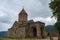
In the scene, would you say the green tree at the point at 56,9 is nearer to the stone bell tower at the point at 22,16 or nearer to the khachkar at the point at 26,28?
the khachkar at the point at 26,28

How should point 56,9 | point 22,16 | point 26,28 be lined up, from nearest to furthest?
point 56,9 < point 26,28 < point 22,16

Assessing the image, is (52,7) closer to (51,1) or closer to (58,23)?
(51,1)

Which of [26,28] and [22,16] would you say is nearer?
[26,28]

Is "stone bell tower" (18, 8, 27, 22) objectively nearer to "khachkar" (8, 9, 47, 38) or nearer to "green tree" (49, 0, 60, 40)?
"khachkar" (8, 9, 47, 38)

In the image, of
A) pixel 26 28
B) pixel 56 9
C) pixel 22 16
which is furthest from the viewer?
pixel 22 16

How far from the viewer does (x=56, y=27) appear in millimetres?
38219

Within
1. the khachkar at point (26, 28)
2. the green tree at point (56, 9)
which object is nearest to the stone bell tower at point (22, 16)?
the khachkar at point (26, 28)

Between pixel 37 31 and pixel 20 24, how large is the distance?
6.56 metres

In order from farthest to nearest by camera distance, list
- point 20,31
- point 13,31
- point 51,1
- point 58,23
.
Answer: point 13,31, point 20,31, point 51,1, point 58,23

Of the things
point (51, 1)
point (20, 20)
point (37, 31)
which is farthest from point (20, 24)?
point (51, 1)

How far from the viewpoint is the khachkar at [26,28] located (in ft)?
201

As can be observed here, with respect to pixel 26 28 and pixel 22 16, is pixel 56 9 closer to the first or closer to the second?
pixel 26 28

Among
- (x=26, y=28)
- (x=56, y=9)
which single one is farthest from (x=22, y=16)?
(x=56, y=9)

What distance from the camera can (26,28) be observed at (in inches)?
2413
